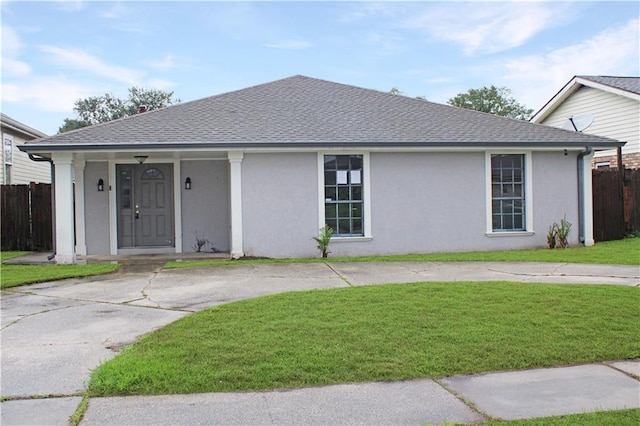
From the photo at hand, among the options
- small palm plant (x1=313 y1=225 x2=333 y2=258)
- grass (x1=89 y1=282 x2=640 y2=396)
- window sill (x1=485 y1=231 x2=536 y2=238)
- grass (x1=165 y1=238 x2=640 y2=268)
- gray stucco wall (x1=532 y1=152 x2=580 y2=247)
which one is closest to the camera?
grass (x1=89 y1=282 x2=640 y2=396)

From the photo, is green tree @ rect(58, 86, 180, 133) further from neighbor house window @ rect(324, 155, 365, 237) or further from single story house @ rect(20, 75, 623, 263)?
neighbor house window @ rect(324, 155, 365, 237)

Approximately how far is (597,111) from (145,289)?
1848 cm

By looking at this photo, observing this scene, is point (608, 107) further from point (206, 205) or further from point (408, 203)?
point (206, 205)

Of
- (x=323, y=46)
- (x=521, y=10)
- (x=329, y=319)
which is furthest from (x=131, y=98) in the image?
(x=329, y=319)

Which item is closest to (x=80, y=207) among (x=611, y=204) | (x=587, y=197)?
(x=587, y=197)

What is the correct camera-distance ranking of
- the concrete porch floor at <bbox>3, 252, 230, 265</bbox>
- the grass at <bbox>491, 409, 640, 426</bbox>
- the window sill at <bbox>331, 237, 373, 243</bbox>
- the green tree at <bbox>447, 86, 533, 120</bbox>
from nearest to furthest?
the grass at <bbox>491, 409, 640, 426</bbox>, the concrete porch floor at <bbox>3, 252, 230, 265</bbox>, the window sill at <bbox>331, 237, 373, 243</bbox>, the green tree at <bbox>447, 86, 533, 120</bbox>

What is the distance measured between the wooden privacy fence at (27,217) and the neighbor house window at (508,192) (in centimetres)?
1187

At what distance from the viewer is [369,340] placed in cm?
528

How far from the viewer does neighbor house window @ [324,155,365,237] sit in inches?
513

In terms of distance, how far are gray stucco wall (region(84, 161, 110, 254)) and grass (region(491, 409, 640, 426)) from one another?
39.2 feet

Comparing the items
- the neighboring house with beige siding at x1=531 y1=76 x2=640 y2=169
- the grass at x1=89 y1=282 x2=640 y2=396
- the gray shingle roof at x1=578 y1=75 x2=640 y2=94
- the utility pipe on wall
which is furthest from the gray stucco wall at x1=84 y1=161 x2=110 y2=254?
the gray shingle roof at x1=578 y1=75 x2=640 y2=94

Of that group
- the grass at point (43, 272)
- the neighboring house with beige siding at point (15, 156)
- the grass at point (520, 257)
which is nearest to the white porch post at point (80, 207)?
the grass at point (43, 272)

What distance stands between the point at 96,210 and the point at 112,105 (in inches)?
1430

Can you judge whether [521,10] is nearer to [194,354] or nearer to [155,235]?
[155,235]
